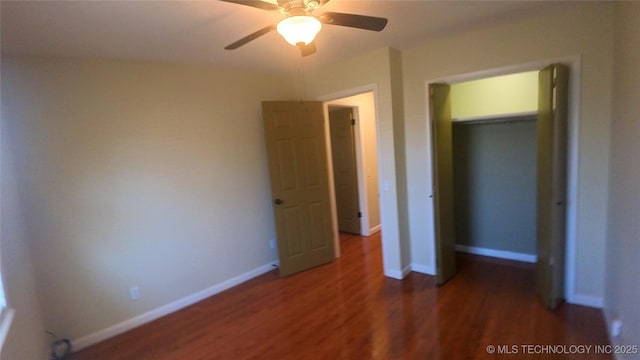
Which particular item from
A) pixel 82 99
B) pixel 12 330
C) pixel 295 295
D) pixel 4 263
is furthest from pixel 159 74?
pixel 295 295

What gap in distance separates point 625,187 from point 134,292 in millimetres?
3801

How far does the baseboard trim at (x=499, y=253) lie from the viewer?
3.57 metres

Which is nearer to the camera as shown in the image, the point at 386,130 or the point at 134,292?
the point at 134,292

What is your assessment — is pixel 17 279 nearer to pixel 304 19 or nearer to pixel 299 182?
pixel 304 19

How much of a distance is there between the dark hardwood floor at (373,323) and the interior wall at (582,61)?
56cm

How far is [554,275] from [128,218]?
3678mm

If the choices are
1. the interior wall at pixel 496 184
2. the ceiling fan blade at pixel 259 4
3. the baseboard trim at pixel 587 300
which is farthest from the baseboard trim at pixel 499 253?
the ceiling fan blade at pixel 259 4

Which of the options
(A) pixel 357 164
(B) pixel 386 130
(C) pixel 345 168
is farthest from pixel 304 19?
(C) pixel 345 168

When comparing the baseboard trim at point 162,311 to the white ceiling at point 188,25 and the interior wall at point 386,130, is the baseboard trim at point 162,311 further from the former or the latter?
the white ceiling at point 188,25

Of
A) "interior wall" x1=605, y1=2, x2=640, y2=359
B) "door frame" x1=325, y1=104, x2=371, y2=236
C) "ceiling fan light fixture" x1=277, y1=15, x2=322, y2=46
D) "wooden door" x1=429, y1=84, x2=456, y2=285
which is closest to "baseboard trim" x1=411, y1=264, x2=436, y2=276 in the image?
"wooden door" x1=429, y1=84, x2=456, y2=285

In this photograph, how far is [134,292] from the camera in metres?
2.90

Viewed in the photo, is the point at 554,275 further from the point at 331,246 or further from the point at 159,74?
the point at 159,74

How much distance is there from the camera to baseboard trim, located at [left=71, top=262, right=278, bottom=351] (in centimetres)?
267

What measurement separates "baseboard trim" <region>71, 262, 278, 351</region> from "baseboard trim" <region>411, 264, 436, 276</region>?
173 cm
